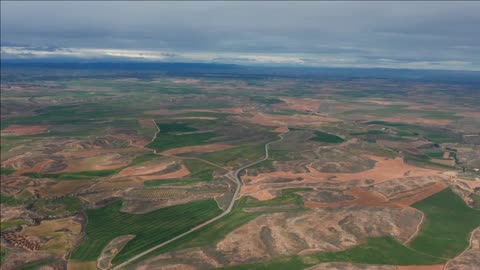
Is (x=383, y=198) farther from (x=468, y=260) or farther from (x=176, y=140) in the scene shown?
(x=176, y=140)

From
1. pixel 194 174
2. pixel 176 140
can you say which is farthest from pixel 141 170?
pixel 176 140

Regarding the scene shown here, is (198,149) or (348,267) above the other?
(198,149)

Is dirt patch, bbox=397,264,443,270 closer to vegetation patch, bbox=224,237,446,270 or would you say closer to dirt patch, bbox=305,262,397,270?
vegetation patch, bbox=224,237,446,270

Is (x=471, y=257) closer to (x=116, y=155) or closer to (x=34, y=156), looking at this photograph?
(x=116, y=155)

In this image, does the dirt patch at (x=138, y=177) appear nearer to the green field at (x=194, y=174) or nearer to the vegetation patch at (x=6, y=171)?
the green field at (x=194, y=174)

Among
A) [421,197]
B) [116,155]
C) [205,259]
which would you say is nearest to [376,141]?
[421,197]
